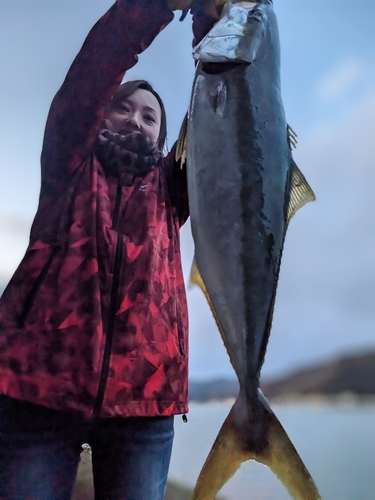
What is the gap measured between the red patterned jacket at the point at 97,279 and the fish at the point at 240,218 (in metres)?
0.17

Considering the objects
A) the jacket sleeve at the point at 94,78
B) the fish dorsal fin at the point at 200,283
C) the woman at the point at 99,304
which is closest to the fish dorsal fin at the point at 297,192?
the fish dorsal fin at the point at 200,283

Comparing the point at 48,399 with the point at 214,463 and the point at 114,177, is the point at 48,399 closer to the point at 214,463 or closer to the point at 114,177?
the point at 214,463

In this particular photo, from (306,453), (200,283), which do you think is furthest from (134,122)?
(306,453)

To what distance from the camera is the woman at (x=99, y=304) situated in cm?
80

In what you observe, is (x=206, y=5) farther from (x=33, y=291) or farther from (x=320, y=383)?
(x=320, y=383)

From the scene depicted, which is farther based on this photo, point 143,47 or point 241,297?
point 143,47

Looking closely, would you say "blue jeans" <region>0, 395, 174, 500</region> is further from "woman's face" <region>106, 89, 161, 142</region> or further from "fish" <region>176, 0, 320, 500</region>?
"woman's face" <region>106, 89, 161, 142</region>

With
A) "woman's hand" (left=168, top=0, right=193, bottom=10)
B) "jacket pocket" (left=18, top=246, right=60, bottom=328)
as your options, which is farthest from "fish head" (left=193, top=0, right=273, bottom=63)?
"jacket pocket" (left=18, top=246, right=60, bottom=328)

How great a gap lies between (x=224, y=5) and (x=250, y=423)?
750 mm

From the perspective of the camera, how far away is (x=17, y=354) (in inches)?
32.6

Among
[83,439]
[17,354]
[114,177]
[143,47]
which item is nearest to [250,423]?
[83,439]

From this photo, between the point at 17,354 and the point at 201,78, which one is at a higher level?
the point at 201,78

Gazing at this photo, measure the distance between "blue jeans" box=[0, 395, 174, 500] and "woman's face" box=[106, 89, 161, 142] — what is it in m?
0.63

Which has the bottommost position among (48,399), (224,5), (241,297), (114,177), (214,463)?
(214,463)
